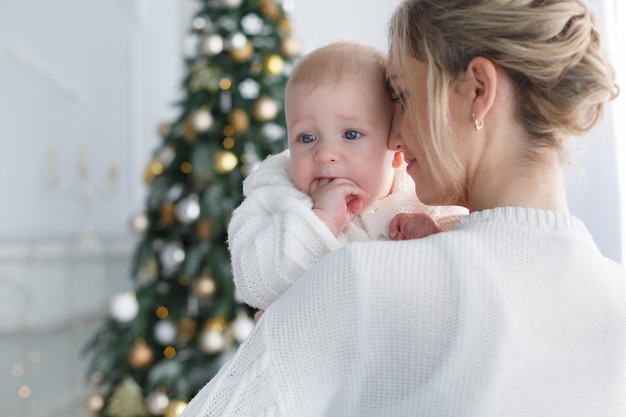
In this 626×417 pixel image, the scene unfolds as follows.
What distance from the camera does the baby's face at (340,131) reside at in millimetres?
1290

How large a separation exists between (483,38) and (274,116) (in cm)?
193

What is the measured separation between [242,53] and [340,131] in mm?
1779

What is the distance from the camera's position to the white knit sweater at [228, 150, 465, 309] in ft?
A: 3.84

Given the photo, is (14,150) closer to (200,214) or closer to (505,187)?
(200,214)

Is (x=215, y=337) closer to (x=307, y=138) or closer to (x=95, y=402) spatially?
(x=95, y=402)

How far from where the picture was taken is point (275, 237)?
119cm

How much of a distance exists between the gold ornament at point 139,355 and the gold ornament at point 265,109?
1018mm

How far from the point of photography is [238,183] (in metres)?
2.98

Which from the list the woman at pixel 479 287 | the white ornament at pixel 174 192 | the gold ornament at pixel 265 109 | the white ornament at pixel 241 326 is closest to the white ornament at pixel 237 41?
the gold ornament at pixel 265 109

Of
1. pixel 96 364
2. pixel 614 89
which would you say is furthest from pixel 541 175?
pixel 96 364

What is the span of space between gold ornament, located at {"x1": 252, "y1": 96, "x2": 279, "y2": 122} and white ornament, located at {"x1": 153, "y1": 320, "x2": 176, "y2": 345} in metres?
0.89

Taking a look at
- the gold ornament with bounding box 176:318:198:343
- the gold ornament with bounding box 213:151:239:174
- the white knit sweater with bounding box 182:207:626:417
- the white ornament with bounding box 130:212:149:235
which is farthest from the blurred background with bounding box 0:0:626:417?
the white knit sweater with bounding box 182:207:626:417

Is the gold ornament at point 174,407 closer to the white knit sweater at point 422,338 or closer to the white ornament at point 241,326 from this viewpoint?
the white ornament at point 241,326

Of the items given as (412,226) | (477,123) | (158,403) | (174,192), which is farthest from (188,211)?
(477,123)
